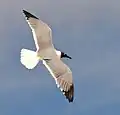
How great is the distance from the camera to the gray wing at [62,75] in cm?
731

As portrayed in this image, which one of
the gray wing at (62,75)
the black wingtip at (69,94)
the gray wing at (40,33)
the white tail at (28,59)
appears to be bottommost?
the black wingtip at (69,94)

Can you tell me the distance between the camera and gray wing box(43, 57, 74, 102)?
7309 millimetres

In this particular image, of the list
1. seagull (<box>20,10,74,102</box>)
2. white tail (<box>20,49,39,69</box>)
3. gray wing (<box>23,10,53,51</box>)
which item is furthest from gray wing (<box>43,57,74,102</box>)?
white tail (<box>20,49,39,69</box>)

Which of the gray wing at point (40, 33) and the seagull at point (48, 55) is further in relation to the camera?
the gray wing at point (40, 33)

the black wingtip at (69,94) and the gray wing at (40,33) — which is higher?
the gray wing at (40,33)

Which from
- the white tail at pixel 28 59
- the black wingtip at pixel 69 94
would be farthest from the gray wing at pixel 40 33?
the black wingtip at pixel 69 94

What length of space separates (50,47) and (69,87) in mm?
1265

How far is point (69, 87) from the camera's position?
7.50 meters

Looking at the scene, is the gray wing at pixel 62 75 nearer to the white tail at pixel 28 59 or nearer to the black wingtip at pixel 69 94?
the black wingtip at pixel 69 94

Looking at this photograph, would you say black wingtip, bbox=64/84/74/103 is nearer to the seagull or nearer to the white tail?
the seagull

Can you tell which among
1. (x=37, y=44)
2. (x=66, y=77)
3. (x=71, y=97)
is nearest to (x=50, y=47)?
(x=37, y=44)

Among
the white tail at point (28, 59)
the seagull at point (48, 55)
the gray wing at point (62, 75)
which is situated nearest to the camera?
the white tail at point (28, 59)

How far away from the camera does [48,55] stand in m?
7.79

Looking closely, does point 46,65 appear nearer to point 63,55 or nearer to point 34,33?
point 34,33
